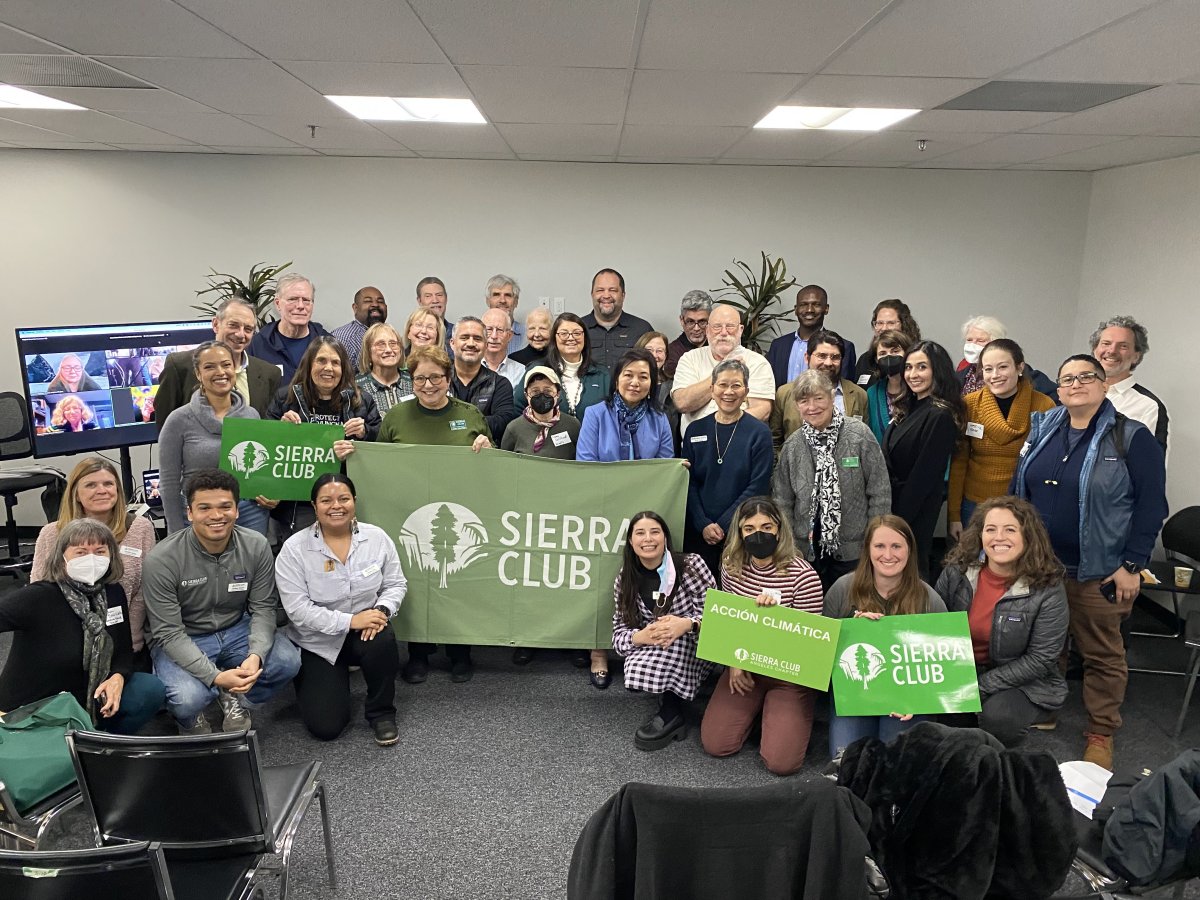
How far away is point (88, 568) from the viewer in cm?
312

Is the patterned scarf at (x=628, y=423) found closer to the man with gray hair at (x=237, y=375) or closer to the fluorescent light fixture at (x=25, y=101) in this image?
the man with gray hair at (x=237, y=375)

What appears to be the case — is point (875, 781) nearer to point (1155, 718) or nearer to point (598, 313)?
point (1155, 718)

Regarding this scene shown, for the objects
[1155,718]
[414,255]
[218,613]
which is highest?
[414,255]

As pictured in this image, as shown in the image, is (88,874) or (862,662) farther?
(862,662)

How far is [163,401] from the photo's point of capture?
4402 millimetres

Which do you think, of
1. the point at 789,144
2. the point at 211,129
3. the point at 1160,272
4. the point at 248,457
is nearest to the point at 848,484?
the point at 789,144

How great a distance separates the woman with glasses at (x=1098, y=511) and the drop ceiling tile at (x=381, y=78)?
3039 millimetres

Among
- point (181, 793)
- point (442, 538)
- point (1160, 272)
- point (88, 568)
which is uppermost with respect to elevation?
point (1160, 272)

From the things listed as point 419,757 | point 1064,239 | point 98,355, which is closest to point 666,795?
point 419,757

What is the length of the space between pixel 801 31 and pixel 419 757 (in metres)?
3.21

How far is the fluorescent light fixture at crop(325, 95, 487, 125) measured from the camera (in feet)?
13.9

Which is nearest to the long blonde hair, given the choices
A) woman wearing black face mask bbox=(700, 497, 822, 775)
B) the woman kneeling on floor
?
the woman kneeling on floor

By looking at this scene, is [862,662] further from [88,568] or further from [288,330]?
[288,330]

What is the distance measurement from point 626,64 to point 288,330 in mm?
2846
